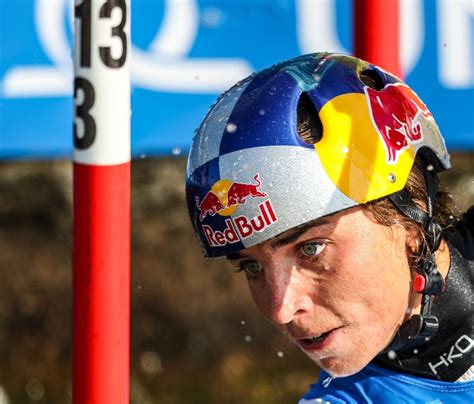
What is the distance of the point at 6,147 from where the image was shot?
516 centimetres

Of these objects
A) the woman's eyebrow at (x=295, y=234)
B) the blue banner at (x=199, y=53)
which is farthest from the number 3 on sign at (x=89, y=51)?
the blue banner at (x=199, y=53)

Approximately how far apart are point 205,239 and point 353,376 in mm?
600

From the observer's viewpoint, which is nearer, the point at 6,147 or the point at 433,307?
the point at 433,307

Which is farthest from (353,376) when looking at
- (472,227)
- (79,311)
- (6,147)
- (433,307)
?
(6,147)

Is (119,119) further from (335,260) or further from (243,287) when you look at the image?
(243,287)

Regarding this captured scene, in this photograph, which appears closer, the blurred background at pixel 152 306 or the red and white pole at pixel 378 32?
the red and white pole at pixel 378 32

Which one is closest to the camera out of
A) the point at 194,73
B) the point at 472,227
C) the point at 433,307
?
the point at 433,307

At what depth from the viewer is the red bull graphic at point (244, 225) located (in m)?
2.81

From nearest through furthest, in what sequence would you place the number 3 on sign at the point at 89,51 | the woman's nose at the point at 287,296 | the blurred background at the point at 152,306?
1. the number 3 on sign at the point at 89,51
2. the woman's nose at the point at 287,296
3. the blurred background at the point at 152,306

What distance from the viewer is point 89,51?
2.48 metres

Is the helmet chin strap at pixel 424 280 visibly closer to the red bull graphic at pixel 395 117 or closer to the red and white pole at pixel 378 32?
the red bull graphic at pixel 395 117

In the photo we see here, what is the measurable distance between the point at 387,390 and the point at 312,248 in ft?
1.76

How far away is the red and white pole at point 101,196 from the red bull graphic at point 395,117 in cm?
74

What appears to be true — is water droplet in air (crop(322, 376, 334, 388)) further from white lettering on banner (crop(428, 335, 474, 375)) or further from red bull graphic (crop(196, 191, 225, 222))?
red bull graphic (crop(196, 191, 225, 222))
